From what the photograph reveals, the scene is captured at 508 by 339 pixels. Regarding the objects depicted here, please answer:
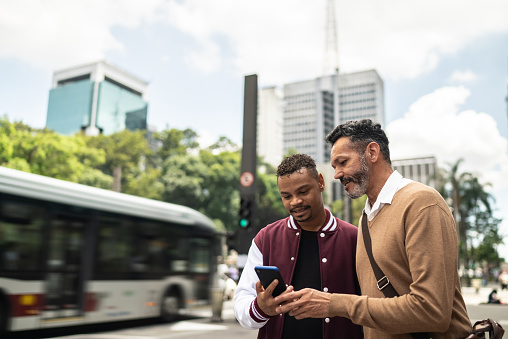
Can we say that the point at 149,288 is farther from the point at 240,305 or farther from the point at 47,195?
the point at 240,305

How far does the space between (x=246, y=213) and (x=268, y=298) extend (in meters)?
7.71

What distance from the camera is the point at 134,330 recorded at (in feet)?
35.9

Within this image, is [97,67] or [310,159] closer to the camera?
[310,159]

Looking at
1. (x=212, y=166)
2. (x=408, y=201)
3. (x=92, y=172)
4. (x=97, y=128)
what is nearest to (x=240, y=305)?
(x=408, y=201)

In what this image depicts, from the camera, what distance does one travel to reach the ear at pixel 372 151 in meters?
2.35

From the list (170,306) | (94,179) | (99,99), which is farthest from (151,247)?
(99,99)

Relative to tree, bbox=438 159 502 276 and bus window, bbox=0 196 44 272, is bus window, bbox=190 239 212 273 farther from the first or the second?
tree, bbox=438 159 502 276

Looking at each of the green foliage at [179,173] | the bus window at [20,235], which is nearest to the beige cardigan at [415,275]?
the bus window at [20,235]

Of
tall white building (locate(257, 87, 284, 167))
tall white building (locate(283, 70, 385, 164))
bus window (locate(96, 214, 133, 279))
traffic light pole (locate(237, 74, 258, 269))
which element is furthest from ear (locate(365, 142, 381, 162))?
tall white building (locate(283, 70, 385, 164))

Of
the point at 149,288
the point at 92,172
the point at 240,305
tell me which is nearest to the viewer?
the point at 240,305

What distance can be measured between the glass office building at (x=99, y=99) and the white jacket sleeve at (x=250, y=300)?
6055cm

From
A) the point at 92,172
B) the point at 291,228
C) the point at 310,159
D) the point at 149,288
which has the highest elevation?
the point at 92,172

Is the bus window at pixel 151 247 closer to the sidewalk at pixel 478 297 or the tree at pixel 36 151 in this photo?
the sidewalk at pixel 478 297

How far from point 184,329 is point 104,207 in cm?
342
